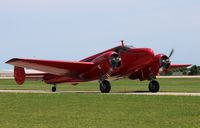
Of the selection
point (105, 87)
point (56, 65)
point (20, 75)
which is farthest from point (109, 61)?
point (20, 75)

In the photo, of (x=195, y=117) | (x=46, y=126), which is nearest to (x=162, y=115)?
(x=195, y=117)

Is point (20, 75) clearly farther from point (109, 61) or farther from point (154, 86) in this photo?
point (154, 86)

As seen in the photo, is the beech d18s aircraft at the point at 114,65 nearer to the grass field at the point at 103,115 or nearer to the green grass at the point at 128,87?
the green grass at the point at 128,87

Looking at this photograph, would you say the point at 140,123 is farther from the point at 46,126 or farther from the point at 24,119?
the point at 24,119

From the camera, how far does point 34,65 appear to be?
32719mm

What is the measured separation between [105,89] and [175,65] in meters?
10.1

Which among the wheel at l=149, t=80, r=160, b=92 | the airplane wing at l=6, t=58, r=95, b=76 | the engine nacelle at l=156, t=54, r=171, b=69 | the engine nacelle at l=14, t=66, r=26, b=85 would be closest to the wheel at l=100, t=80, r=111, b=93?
the airplane wing at l=6, t=58, r=95, b=76

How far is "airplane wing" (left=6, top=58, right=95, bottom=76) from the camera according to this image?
31.8 meters

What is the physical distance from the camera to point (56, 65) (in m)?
33.1

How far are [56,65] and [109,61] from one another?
374cm

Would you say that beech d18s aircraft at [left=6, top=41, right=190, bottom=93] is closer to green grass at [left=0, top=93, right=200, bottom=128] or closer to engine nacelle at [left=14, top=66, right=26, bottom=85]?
engine nacelle at [left=14, top=66, right=26, bottom=85]

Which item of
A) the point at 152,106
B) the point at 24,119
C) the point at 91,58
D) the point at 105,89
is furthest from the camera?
the point at 91,58

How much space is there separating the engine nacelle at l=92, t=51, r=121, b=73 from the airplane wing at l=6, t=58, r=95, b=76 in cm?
96

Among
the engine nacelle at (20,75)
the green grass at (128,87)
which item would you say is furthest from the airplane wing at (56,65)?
the green grass at (128,87)
